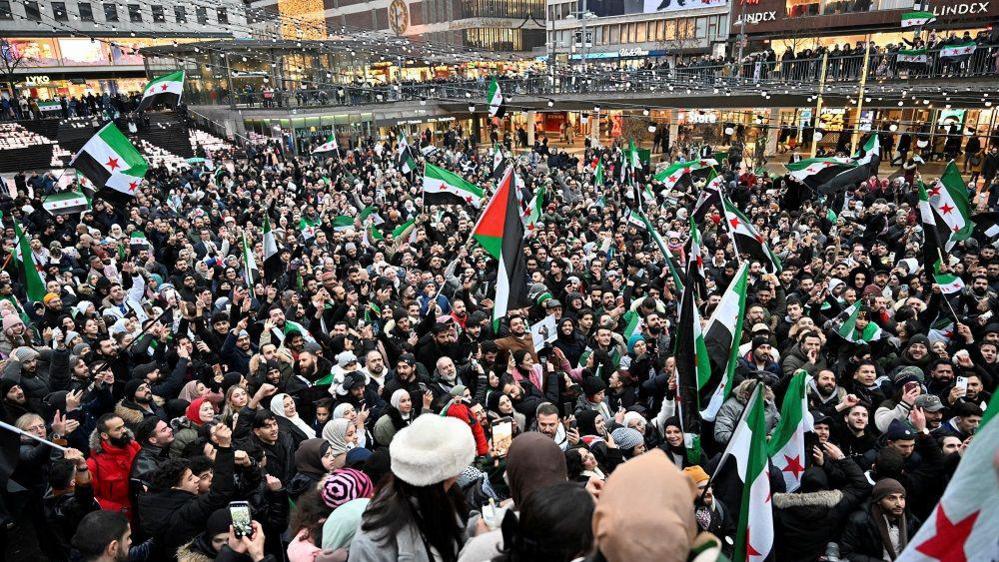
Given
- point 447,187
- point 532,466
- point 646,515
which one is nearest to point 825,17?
point 447,187

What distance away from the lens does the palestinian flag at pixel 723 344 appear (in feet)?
16.6

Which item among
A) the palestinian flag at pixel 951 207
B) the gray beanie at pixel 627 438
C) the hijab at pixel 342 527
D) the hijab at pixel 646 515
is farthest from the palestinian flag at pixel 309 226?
the hijab at pixel 646 515

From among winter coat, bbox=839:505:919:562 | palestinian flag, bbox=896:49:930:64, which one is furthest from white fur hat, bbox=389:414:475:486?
palestinian flag, bbox=896:49:930:64

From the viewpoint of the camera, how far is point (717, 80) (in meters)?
27.5

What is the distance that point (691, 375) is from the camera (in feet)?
16.5

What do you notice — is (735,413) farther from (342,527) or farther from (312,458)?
(342,527)

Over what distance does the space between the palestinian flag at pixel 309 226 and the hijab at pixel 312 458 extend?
9.33 meters

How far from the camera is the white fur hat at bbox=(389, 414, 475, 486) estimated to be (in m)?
2.33

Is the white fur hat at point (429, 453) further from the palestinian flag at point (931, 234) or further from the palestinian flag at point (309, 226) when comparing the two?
the palestinian flag at point (309, 226)

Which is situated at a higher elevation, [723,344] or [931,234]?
[723,344]

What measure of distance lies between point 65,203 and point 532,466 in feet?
46.1

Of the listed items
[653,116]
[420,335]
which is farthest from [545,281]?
[653,116]

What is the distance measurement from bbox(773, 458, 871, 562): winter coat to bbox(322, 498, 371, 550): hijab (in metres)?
2.71

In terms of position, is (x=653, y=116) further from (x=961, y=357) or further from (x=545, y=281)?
(x=961, y=357)
